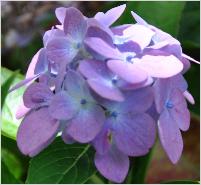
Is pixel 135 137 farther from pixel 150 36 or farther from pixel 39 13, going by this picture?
pixel 39 13

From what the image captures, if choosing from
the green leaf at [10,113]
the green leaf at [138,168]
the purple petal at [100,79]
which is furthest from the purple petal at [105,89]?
the green leaf at [138,168]

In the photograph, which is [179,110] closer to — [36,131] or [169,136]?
[169,136]

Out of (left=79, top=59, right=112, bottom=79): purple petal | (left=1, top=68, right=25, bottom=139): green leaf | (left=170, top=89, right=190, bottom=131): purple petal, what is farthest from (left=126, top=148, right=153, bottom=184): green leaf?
(left=79, top=59, right=112, bottom=79): purple petal

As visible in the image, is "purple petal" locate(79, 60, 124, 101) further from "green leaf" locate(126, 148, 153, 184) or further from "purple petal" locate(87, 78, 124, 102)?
"green leaf" locate(126, 148, 153, 184)

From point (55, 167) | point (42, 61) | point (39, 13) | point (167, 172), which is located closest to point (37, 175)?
point (55, 167)

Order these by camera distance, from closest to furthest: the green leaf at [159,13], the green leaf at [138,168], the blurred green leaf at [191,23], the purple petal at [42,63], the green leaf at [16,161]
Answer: the purple petal at [42,63]
the green leaf at [159,13]
the green leaf at [138,168]
the green leaf at [16,161]
the blurred green leaf at [191,23]

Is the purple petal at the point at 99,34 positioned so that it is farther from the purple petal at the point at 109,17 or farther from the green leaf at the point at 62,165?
the green leaf at the point at 62,165

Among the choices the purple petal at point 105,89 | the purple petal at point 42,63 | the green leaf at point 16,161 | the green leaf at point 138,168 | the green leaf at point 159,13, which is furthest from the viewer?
the green leaf at point 16,161
